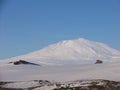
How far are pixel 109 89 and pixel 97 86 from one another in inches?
14.2

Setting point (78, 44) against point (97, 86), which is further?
point (78, 44)

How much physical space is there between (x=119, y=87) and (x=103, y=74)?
8.73 feet

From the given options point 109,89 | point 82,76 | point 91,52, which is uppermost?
point 91,52

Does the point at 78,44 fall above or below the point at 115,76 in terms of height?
above

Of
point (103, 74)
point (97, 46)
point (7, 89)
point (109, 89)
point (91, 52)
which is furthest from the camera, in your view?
point (97, 46)

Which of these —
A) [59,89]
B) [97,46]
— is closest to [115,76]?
[59,89]

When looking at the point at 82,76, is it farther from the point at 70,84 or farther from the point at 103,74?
the point at 70,84

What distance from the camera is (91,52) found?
118625 mm

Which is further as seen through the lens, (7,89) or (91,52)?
(91,52)

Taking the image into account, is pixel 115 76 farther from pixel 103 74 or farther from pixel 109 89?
pixel 109 89

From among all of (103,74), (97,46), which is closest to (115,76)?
(103,74)

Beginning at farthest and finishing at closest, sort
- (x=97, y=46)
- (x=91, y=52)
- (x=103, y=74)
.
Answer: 1. (x=97, y=46)
2. (x=91, y=52)
3. (x=103, y=74)

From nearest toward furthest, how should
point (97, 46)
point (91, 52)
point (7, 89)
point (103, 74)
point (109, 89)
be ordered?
point (109, 89) → point (7, 89) → point (103, 74) → point (91, 52) → point (97, 46)

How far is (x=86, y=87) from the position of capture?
11.0 m
